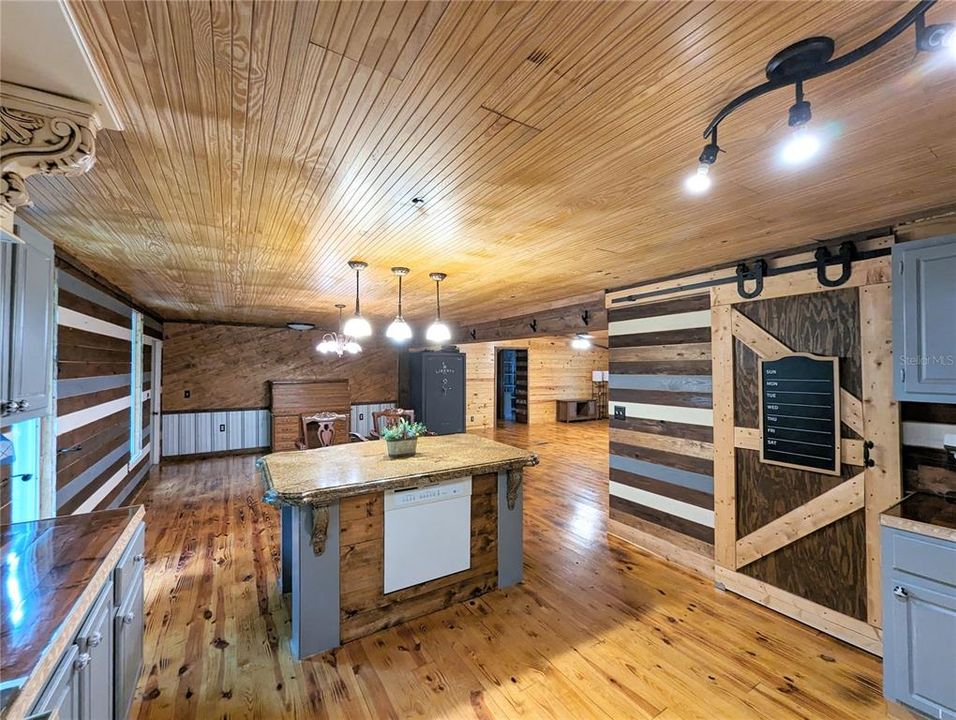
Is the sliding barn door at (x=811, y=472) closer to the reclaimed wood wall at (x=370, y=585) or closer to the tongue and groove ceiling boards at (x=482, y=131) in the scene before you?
the tongue and groove ceiling boards at (x=482, y=131)

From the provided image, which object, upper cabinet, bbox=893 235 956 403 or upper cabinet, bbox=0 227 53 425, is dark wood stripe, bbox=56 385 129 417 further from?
upper cabinet, bbox=893 235 956 403

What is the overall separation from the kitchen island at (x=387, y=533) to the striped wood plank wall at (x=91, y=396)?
4.63ft

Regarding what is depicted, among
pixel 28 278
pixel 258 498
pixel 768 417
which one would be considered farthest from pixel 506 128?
pixel 258 498

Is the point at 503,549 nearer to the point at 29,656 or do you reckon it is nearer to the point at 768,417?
the point at 768,417

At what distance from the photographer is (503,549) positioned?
2992 millimetres

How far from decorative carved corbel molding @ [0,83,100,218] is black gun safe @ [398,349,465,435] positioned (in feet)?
22.3

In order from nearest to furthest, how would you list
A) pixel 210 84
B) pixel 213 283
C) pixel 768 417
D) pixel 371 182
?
pixel 210 84
pixel 371 182
pixel 768 417
pixel 213 283

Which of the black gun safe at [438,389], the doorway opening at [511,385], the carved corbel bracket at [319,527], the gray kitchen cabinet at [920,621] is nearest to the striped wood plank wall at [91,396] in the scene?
the carved corbel bracket at [319,527]

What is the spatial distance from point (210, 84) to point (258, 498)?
194 inches

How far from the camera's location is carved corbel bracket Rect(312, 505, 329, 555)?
228 cm

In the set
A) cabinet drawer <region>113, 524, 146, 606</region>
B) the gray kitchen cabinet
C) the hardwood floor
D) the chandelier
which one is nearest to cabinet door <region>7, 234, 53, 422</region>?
cabinet drawer <region>113, 524, 146, 606</region>

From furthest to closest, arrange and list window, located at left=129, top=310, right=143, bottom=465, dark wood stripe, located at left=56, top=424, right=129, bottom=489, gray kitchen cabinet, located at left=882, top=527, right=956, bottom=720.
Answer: window, located at left=129, top=310, right=143, bottom=465, dark wood stripe, located at left=56, top=424, right=129, bottom=489, gray kitchen cabinet, located at left=882, top=527, right=956, bottom=720

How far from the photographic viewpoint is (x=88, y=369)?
3.24 metres

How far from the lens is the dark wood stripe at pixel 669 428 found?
3.14 metres
